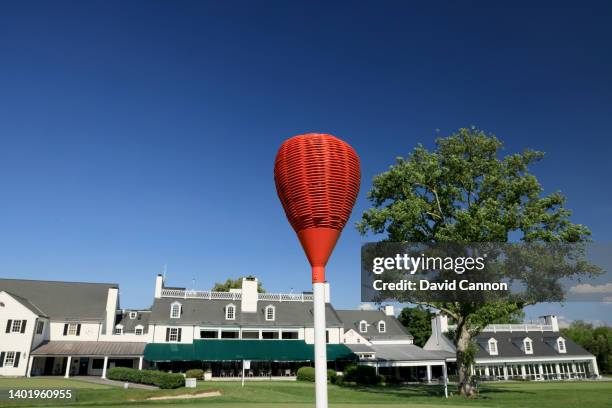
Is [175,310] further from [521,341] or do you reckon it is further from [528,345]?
[528,345]

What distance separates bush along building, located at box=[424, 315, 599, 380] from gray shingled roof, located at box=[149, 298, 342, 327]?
539 inches

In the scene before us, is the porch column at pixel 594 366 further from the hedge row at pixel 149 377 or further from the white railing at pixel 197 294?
the hedge row at pixel 149 377

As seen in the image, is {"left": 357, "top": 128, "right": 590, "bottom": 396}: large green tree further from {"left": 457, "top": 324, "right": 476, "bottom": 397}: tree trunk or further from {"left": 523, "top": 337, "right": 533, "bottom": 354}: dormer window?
{"left": 523, "top": 337, "right": 533, "bottom": 354}: dormer window

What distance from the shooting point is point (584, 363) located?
184 ft

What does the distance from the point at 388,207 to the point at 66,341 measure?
3294 cm

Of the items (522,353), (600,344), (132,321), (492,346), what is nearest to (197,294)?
(132,321)

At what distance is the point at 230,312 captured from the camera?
153ft

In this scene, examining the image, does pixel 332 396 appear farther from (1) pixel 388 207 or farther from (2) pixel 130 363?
(2) pixel 130 363

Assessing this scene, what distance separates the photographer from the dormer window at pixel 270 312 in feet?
155

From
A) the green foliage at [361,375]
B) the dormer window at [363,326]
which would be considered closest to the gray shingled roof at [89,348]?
the green foliage at [361,375]

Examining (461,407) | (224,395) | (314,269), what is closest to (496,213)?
(461,407)

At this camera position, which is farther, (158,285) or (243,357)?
(158,285)

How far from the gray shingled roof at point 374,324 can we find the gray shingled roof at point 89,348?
2276 cm

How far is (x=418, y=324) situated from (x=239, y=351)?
112 feet
